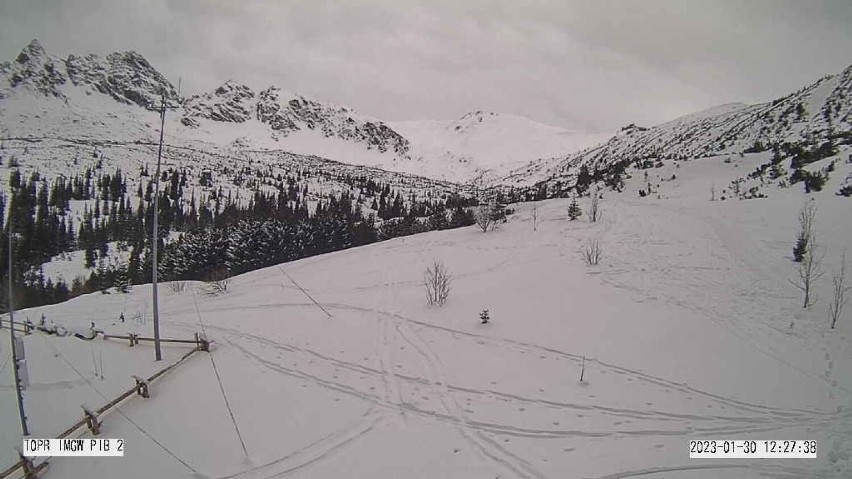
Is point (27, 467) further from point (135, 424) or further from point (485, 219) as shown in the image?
point (485, 219)

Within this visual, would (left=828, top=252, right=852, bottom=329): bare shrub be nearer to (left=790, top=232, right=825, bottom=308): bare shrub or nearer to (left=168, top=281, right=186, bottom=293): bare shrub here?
(left=790, top=232, right=825, bottom=308): bare shrub

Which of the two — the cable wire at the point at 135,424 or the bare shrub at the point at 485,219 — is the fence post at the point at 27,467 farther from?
the bare shrub at the point at 485,219

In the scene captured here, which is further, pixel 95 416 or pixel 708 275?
pixel 708 275

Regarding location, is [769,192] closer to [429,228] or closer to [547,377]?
[547,377]

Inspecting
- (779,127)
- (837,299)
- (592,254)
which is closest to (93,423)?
(592,254)

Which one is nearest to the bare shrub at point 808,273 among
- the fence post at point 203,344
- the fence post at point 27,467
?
the fence post at point 203,344

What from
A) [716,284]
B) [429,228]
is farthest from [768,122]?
[716,284]

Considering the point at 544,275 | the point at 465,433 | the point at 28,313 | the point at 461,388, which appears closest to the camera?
the point at 465,433
